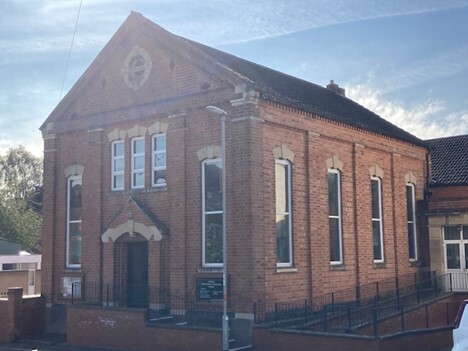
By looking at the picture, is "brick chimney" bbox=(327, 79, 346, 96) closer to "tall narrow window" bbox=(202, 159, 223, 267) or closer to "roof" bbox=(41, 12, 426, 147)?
"roof" bbox=(41, 12, 426, 147)

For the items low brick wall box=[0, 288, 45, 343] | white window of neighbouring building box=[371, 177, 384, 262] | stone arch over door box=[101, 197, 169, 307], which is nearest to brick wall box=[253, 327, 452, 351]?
stone arch over door box=[101, 197, 169, 307]

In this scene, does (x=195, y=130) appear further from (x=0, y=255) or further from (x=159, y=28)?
(x=0, y=255)

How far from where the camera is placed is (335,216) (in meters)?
23.4

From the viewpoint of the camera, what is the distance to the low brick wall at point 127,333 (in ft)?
58.5

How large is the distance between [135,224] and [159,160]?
7.91 feet

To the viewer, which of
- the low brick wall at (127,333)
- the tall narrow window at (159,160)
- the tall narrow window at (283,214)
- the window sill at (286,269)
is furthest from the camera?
the tall narrow window at (159,160)

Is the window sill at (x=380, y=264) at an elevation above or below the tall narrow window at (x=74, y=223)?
below

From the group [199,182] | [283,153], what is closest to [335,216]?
[283,153]

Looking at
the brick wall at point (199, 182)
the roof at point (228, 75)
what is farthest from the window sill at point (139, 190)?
the roof at point (228, 75)

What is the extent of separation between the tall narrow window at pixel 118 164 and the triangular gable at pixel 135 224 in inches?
51.5

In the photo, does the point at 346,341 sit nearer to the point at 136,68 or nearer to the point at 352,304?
the point at 352,304

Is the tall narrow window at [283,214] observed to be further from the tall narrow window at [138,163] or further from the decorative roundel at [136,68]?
the decorative roundel at [136,68]

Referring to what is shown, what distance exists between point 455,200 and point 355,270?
7.38m

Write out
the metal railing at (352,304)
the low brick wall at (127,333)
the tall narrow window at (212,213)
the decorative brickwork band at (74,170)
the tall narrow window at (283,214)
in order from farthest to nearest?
the decorative brickwork band at (74,170) → the tall narrow window at (283,214) → the tall narrow window at (212,213) → the metal railing at (352,304) → the low brick wall at (127,333)
